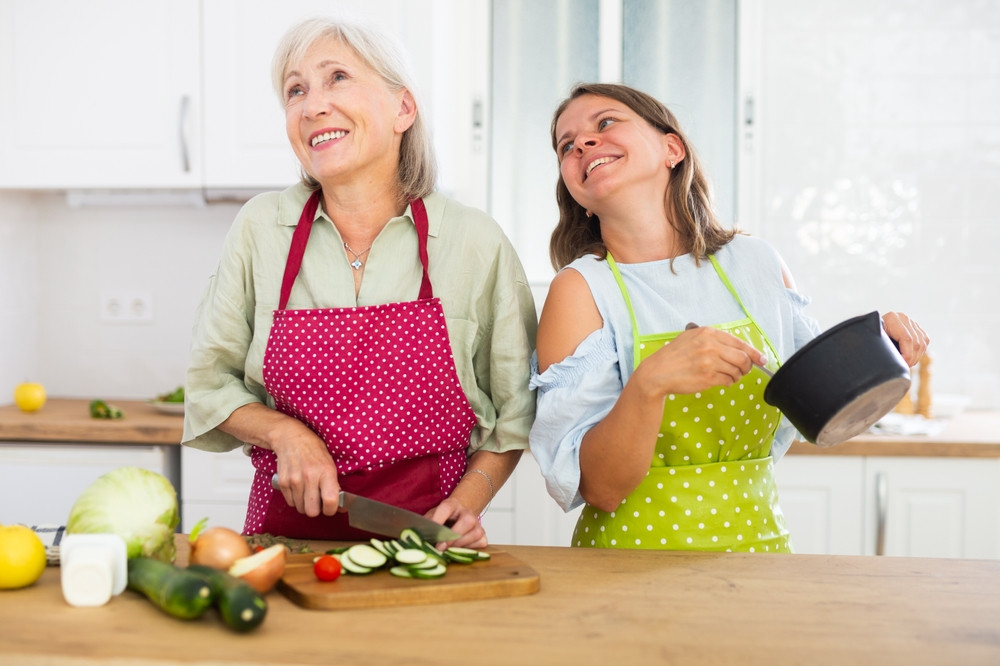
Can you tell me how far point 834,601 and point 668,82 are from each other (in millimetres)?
2039

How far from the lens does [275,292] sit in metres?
1.42

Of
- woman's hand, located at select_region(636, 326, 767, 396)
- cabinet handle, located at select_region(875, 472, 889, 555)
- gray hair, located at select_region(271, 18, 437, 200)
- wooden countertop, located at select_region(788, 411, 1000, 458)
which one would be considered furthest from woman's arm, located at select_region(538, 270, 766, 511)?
cabinet handle, located at select_region(875, 472, 889, 555)

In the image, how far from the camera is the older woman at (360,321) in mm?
1366

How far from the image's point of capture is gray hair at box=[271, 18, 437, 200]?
141 centimetres

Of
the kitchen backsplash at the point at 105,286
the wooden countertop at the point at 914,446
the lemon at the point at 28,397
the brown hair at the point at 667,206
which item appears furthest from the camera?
the kitchen backsplash at the point at 105,286

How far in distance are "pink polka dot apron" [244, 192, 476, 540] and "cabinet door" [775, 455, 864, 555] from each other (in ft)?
4.05

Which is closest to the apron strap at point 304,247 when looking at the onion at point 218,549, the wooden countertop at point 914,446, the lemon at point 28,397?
the onion at point 218,549

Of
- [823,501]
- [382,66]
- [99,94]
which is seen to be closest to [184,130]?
[99,94]

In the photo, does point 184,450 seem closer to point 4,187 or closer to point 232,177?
point 232,177

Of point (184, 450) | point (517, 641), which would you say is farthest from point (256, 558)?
point (184, 450)

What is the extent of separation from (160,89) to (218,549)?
1.92 metres

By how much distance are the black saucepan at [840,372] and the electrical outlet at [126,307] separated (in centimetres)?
242

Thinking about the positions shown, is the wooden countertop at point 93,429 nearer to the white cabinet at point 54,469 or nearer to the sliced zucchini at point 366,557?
the white cabinet at point 54,469

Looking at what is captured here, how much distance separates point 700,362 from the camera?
45.7 inches
